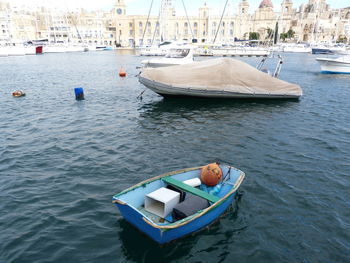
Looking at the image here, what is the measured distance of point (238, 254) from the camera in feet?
25.7

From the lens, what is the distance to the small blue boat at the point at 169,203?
24.6ft

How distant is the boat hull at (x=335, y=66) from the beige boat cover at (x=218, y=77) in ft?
92.4

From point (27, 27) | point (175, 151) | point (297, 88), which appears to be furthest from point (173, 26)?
point (175, 151)

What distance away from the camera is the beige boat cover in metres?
23.7

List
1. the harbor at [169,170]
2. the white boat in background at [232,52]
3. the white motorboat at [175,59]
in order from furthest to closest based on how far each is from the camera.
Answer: the white boat in background at [232,52]
the white motorboat at [175,59]
the harbor at [169,170]

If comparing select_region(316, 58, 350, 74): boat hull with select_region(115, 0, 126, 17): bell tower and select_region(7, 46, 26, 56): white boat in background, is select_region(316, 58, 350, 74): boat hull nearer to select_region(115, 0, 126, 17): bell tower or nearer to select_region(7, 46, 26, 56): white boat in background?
select_region(7, 46, 26, 56): white boat in background

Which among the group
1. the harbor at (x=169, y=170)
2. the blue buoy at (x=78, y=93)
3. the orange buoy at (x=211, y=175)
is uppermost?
the blue buoy at (x=78, y=93)

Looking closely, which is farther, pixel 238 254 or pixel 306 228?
pixel 306 228

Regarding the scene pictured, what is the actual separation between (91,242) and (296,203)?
7818mm

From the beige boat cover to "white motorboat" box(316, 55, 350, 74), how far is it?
28131mm

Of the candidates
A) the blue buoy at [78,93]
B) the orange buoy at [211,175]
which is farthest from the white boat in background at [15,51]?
the orange buoy at [211,175]

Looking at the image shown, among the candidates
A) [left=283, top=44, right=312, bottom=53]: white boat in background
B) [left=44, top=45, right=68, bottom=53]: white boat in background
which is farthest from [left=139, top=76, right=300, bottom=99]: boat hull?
[left=283, top=44, right=312, bottom=53]: white boat in background

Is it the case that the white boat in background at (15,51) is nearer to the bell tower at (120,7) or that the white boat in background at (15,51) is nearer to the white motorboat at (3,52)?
the white motorboat at (3,52)

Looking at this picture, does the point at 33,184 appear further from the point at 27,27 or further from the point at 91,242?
the point at 27,27
